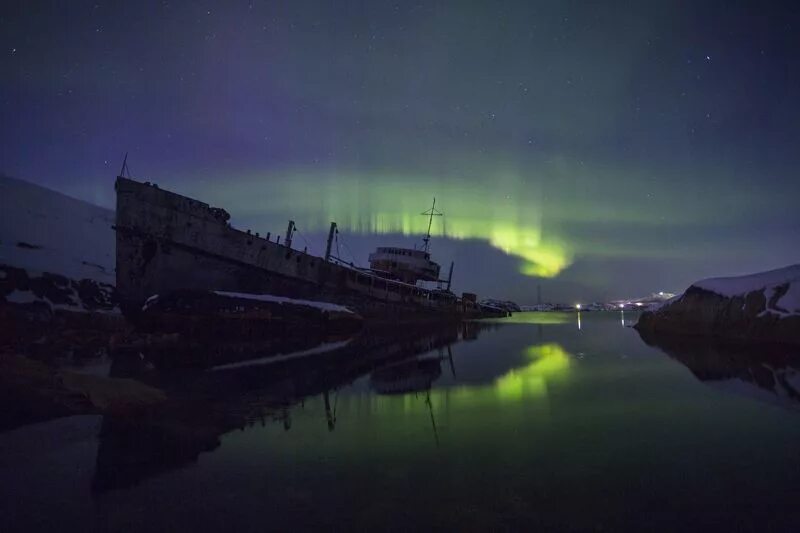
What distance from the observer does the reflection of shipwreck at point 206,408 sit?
201 inches

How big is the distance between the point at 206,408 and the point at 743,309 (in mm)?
24396

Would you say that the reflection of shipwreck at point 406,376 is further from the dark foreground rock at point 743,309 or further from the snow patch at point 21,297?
the snow patch at point 21,297

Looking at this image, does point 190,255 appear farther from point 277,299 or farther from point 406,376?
point 406,376

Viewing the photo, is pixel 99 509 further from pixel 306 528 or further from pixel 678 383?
pixel 678 383

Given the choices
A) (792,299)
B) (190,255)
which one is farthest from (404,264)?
(792,299)

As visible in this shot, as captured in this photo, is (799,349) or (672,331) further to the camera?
(672,331)

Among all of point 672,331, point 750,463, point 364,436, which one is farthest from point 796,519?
point 672,331

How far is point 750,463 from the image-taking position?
4.92 m

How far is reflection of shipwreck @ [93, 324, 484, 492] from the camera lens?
5113 mm

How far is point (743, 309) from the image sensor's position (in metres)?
20.8

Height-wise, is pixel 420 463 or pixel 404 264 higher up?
pixel 404 264

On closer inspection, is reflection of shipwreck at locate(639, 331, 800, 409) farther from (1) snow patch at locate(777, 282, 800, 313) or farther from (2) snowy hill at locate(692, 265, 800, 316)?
(2) snowy hill at locate(692, 265, 800, 316)

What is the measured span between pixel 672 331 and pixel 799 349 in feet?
38.5

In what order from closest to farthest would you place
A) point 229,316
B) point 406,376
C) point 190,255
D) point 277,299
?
point 406,376 < point 229,316 < point 277,299 < point 190,255
